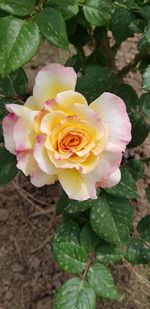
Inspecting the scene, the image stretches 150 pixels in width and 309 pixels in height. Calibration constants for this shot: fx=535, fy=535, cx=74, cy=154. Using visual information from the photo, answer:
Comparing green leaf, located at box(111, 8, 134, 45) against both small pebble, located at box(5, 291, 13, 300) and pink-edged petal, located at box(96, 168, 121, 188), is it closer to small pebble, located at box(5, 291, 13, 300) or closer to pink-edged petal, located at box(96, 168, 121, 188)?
pink-edged petal, located at box(96, 168, 121, 188)

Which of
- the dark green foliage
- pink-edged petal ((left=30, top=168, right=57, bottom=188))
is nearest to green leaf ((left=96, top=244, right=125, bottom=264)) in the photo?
the dark green foliage

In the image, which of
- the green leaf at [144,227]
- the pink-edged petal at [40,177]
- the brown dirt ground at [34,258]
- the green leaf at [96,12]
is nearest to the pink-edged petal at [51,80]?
the pink-edged petal at [40,177]

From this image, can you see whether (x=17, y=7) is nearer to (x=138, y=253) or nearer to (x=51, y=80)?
(x=51, y=80)

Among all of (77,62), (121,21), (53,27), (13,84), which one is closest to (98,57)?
(77,62)

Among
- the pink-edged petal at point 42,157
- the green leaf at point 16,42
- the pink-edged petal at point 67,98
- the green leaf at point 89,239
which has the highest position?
the green leaf at point 16,42

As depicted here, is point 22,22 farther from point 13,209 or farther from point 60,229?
point 13,209

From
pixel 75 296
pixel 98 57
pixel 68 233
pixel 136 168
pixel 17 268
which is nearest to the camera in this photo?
pixel 75 296

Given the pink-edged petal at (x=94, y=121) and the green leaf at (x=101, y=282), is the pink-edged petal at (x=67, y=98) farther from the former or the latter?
the green leaf at (x=101, y=282)
